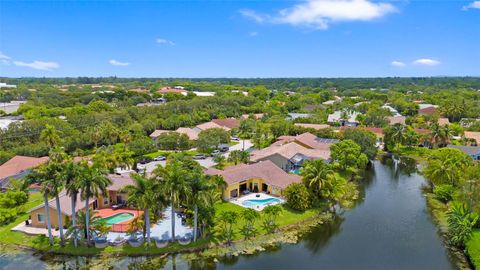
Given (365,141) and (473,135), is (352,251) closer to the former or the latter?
(365,141)

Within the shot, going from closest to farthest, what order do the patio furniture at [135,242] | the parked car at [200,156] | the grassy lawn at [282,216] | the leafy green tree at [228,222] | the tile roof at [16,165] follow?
1. the patio furniture at [135,242]
2. the leafy green tree at [228,222]
3. the grassy lawn at [282,216]
4. the tile roof at [16,165]
5. the parked car at [200,156]

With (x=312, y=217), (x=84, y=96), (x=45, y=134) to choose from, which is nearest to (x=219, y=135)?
(x=45, y=134)

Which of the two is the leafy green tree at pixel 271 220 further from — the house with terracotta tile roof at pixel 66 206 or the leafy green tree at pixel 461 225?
the leafy green tree at pixel 461 225

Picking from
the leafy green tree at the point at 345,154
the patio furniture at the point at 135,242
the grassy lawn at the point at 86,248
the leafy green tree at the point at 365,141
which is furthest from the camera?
the leafy green tree at the point at 365,141

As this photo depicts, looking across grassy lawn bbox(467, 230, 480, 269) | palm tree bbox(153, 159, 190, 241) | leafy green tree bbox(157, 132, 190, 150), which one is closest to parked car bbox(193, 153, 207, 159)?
leafy green tree bbox(157, 132, 190, 150)

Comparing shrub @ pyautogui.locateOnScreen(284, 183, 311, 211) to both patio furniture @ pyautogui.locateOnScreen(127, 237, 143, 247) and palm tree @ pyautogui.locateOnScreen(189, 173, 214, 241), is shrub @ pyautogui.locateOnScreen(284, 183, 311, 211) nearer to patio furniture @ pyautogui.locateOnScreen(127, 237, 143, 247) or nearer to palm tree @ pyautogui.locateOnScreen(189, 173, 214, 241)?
palm tree @ pyautogui.locateOnScreen(189, 173, 214, 241)

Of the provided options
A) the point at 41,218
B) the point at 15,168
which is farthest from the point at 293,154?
the point at 15,168

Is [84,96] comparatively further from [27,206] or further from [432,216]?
[432,216]

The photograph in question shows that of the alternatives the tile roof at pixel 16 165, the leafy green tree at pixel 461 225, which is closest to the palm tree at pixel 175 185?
the leafy green tree at pixel 461 225
